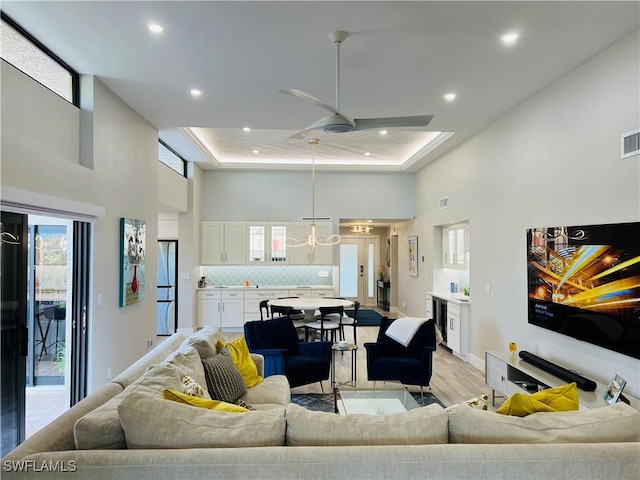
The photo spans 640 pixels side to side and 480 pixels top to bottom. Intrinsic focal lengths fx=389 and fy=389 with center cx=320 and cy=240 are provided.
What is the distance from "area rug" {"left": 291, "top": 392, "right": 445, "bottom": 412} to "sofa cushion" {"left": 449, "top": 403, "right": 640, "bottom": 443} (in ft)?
8.23

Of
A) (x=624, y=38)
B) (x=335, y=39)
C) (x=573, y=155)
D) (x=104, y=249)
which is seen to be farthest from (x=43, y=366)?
(x=624, y=38)

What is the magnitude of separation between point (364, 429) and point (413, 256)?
24.0ft

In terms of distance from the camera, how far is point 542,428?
1735 millimetres

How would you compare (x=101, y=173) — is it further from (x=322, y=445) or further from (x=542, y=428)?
(x=542, y=428)

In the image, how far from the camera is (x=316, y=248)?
27.9 feet

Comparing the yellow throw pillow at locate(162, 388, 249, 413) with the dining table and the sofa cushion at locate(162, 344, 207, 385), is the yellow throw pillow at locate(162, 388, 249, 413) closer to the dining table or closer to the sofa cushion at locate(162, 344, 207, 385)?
the sofa cushion at locate(162, 344, 207, 385)

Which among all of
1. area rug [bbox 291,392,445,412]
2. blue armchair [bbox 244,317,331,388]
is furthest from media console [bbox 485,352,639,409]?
blue armchair [bbox 244,317,331,388]

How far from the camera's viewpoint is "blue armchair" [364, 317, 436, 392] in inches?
165

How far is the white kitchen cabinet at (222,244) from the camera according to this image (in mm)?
8359

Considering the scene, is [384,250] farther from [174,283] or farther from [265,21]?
[265,21]

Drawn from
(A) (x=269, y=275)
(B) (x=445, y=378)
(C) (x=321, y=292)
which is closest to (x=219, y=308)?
(A) (x=269, y=275)

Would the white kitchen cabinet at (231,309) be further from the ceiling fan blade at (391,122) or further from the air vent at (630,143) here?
the air vent at (630,143)

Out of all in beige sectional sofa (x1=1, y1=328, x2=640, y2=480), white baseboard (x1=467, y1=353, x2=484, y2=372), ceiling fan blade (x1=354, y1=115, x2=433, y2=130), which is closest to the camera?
beige sectional sofa (x1=1, y1=328, x2=640, y2=480)

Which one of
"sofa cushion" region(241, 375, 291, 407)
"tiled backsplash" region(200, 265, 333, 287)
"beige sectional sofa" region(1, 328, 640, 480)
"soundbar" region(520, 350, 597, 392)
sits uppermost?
"tiled backsplash" region(200, 265, 333, 287)
